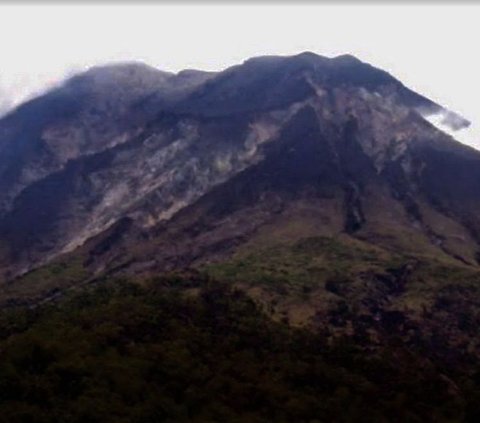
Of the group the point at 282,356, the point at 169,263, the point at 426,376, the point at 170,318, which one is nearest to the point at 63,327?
the point at 170,318

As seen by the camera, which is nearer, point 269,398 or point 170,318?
point 269,398

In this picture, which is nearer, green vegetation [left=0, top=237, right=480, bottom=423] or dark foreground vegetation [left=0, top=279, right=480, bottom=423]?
dark foreground vegetation [left=0, top=279, right=480, bottom=423]

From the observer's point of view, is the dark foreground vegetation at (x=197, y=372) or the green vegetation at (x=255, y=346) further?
the green vegetation at (x=255, y=346)

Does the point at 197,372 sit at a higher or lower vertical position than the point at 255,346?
higher

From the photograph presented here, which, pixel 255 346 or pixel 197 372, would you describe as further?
pixel 255 346

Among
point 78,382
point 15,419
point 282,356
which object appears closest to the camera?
point 15,419

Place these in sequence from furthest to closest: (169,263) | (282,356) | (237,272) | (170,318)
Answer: (169,263), (237,272), (170,318), (282,356)

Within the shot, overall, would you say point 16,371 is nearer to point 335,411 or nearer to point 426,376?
point 335,411

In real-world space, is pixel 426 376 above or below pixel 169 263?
above
